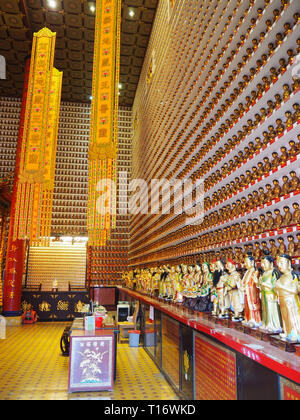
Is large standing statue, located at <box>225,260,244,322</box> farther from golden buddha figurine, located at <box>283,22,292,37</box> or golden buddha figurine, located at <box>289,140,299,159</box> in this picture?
golden buddha figurine, located at <box>283,22,292,37</box>

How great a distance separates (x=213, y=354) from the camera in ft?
9.45

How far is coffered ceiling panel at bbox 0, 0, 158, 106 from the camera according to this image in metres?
11.1

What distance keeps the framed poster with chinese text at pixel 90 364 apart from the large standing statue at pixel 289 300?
9.22 ft

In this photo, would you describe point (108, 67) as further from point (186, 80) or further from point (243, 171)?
point (243, 171)

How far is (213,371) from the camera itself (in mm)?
2854

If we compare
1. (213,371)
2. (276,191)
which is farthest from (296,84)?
(213,371)

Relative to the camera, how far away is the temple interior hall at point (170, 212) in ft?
9.75

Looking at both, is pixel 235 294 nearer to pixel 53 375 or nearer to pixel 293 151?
pixel 293 151

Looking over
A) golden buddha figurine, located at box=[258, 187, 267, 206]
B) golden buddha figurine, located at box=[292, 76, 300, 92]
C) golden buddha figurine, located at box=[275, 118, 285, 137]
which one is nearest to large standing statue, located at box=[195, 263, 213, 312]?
golden buddha figurine, located at box=[258, 187, 267, 206]

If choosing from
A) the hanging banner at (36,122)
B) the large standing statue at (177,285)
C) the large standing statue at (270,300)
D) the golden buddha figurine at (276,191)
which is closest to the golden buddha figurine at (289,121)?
the golden buddha figurine at (276,191)

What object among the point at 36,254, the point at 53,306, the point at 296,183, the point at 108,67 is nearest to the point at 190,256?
the point at 296,183

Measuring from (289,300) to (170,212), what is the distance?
213 inches

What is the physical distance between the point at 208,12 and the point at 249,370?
17.7 ft
